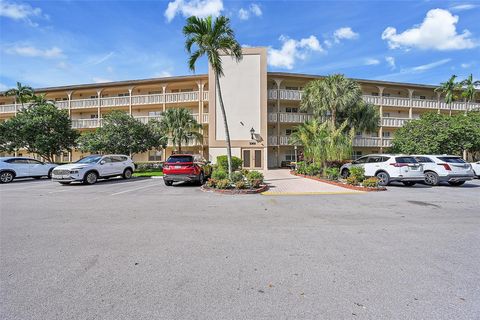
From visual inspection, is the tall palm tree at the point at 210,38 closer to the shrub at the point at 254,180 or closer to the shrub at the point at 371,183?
the shrub at the point at 254,180

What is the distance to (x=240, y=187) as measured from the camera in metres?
10.9

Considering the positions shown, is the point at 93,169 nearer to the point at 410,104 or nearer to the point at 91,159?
the point at 91,159

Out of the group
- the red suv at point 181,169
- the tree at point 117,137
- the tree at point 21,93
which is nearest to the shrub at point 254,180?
the red suv at point 181,169

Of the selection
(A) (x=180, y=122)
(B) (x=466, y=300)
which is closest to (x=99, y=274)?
(B) (x=466, y=300)

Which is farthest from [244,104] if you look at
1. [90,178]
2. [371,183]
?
[371,183]

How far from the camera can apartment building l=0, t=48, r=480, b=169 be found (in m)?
25.9

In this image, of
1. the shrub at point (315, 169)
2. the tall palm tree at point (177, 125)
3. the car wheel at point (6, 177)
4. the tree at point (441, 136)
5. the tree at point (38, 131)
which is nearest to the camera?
the car wheel at point (6, 177)

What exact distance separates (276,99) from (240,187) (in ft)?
63.0

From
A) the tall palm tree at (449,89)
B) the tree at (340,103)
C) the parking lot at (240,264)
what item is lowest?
the parking lot at (240,264)

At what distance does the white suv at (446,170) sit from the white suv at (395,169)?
3.63 ft

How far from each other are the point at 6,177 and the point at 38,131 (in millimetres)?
7615

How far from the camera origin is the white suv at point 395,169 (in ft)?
40.3

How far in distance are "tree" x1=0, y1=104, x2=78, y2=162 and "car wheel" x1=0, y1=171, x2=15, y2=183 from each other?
652 centimetres

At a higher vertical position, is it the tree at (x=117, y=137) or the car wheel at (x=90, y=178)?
the tree at (x=117, y=137)
